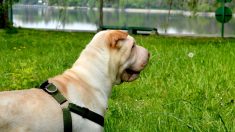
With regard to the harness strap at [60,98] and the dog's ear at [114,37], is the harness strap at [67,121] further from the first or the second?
the dog's ear at [114,37]

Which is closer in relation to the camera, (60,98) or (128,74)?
(60,98)

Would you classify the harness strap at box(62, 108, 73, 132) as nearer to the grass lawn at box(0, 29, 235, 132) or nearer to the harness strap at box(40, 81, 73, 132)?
the harness strap at box(40, 81, 73, 132)

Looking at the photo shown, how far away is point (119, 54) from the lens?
14.8 feet

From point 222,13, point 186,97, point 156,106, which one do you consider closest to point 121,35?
point 156,106

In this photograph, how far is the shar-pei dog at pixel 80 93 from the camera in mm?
4027

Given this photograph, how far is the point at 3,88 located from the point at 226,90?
119 inches

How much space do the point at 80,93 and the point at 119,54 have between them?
46 cm

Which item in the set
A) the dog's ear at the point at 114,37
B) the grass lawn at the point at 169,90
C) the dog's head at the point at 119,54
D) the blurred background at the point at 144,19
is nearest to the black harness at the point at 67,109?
the dog's head at the point at 119,54

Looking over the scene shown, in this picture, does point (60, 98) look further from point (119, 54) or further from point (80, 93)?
point (119, 54)

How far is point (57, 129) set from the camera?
411 cm

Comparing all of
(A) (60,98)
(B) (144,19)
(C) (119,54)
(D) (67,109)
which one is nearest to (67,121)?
(D) (67,109)

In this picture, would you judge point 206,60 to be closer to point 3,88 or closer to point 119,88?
point 119,88

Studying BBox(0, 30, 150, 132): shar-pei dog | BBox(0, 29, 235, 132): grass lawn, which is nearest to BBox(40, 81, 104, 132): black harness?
BBox(0, 30, 150, 132): shar-pei dog

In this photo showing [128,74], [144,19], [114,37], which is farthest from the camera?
[144,19]
